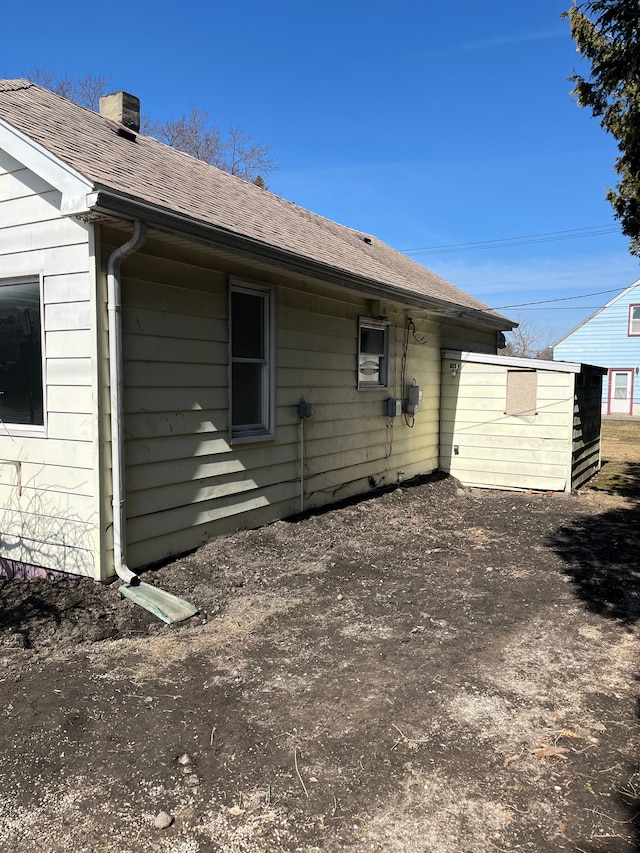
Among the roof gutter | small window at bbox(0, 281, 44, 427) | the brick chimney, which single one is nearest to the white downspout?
the roof gutter

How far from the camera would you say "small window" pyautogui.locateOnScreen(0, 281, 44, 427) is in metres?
5.09

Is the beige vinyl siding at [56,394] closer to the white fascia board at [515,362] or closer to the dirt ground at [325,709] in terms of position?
the dirt ground at [325,709]

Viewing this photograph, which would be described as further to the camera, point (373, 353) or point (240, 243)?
point (373, 353)

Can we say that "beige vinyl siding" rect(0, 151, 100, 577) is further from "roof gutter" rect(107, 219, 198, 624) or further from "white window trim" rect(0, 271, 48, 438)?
"roof gutter" rect(107, 219, 198, 624)

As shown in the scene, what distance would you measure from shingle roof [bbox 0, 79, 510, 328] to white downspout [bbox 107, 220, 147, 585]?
49 cm

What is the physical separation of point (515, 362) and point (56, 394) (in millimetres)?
7502

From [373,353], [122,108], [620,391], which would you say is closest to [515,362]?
[373,353]

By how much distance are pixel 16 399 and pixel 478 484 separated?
309 inches

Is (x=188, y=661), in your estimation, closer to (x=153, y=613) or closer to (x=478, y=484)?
(x=153, y=613)

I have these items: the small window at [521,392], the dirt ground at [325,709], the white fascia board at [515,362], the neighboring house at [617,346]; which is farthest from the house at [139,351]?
the neighboring house at [617,346]

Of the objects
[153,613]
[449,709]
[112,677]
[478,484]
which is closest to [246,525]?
[153,613]

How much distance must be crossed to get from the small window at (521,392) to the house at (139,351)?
145 inches

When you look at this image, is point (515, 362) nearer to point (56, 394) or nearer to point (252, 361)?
point (252, 361)

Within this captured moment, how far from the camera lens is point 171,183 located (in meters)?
6.03
